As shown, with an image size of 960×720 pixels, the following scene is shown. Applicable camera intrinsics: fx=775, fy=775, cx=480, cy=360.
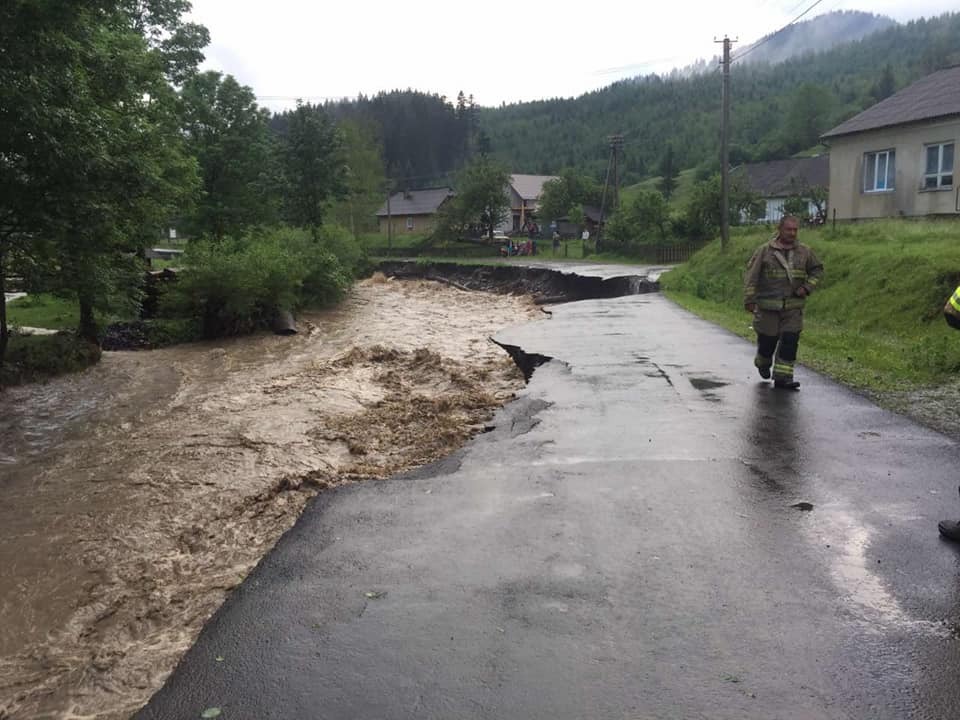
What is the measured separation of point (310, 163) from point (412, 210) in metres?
44.4

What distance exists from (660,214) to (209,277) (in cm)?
3248

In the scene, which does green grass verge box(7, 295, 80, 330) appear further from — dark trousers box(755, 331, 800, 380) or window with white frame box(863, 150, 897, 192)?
A: window with white frame box(863, 150, 897, 192)

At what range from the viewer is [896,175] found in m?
27.7

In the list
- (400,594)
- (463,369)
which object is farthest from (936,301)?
(400,594)

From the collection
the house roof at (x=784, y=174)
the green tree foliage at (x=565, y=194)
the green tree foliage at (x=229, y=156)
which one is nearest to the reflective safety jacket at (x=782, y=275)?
the green tree foliage at (x=229, y=156)

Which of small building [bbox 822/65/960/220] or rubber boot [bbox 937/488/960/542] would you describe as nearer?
rubber boot [bbox 937/488/960/542]

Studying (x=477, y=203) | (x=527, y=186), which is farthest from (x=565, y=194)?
(x=527, y=186)

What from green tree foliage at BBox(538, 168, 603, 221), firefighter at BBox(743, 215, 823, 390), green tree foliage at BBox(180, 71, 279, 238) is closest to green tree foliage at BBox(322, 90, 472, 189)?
green tree foliage at BBox(538, 168, 603, 221)

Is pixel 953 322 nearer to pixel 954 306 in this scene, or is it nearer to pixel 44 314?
pixel 954 306

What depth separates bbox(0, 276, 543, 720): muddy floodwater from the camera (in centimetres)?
422

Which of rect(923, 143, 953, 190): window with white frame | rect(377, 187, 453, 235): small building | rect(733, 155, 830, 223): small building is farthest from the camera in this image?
rect(377, 187, 453, 235): small building

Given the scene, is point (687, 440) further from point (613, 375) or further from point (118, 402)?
point (118, 402)

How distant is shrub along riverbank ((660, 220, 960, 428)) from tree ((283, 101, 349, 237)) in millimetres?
24698

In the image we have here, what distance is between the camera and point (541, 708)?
9.88 ft
